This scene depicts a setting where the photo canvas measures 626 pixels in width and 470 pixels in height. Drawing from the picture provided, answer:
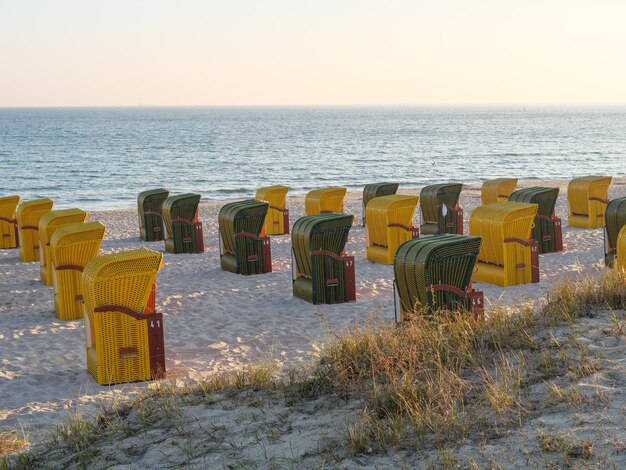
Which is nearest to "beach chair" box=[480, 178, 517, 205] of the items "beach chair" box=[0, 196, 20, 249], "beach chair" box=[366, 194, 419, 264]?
"beach chair" box=[366, 194, 419, 264]

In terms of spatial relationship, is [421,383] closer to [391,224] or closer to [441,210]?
[391,224]

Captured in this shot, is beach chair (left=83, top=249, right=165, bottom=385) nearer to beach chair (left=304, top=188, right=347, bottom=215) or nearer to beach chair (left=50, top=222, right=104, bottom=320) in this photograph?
beach chair (left=50, top=222, right=104, bottom=320)

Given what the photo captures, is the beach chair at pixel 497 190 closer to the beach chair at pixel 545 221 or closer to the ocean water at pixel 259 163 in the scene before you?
the beach chair at pixel 545 221

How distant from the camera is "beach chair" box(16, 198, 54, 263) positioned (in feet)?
54.7

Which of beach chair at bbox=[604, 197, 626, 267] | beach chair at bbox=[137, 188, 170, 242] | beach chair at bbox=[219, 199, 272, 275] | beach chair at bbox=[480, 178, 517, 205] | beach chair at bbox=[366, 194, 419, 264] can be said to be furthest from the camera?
beach chair at bbox=[480, 178, 517, 205]

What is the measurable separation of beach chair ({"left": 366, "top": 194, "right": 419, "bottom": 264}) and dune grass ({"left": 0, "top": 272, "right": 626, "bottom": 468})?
22.7ft

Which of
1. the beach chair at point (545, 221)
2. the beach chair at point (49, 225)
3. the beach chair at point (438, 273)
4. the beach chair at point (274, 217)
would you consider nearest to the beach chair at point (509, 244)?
the beach chair at point (545, 221)

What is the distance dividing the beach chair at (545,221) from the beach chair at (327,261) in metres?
4.97

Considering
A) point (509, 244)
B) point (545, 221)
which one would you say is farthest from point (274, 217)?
point (509, 244)

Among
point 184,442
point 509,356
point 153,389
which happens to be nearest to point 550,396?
point 509,356

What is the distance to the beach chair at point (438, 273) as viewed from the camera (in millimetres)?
8852

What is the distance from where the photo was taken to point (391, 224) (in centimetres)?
1469

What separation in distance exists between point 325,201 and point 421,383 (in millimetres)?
12883

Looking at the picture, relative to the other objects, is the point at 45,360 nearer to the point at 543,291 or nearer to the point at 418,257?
the point at 418,257
